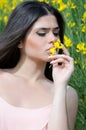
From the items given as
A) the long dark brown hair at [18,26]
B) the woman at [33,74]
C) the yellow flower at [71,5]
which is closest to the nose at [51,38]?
the woman at [33,74]

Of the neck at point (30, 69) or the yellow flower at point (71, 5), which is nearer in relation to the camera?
the neck at point (30, 69)

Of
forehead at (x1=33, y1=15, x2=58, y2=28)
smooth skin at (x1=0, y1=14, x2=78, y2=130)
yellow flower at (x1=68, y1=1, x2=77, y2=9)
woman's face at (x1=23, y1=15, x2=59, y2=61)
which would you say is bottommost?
yellow flower at (x1=68, y1=1, x2=77, y2=9)

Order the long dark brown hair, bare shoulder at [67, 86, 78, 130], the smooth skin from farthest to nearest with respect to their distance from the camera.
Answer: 1. bare shoulder at [67, 86, 78, 130]
2. the long dark brown hair
3. the smooth skin

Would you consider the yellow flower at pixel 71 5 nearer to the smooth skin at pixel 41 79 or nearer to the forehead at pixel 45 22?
the smooth skin at pixel 41 79

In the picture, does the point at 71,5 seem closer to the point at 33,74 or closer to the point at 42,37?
the point at 33,74

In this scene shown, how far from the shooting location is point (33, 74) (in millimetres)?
2527

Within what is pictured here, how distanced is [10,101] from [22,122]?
0.12m

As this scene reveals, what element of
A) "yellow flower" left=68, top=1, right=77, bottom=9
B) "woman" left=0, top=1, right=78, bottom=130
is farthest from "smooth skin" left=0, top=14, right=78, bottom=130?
"yellow flower" left=68, top=1, right=77, bottom=9

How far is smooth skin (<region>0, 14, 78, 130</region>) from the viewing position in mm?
2305

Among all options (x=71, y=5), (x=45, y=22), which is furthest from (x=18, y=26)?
(x=71, y=5)

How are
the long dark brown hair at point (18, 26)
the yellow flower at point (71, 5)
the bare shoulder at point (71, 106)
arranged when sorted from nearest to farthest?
the long dark brown hair at point (18, 26)
the bare shoulder at point (71, 106)
the yellow flower at point (71, 5)

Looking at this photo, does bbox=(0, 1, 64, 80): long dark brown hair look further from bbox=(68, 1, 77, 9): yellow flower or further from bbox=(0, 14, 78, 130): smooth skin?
bbox=(68, 1, 77, 9): yellow flower

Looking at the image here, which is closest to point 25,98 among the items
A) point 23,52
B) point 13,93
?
point 13,93

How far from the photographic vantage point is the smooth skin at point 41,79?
7.56 ft
